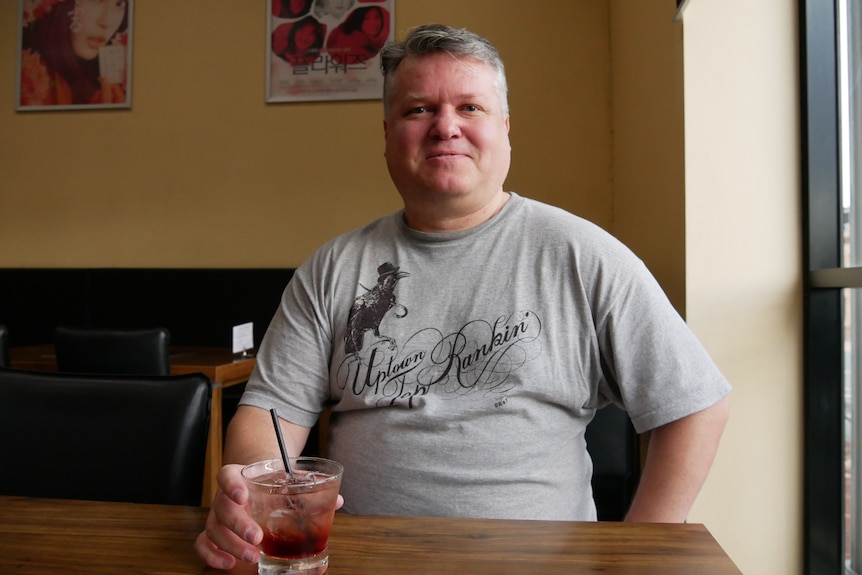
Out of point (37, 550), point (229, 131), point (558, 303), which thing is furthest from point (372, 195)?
point (37, 550)

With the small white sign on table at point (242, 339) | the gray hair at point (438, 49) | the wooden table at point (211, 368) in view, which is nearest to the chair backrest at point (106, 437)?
the gray hair at point (438, 49)

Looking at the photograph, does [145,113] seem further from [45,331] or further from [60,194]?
[45,331]

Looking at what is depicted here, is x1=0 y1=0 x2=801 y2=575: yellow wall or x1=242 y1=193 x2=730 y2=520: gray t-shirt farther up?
x1=0 y1=0 x2=801 y2=575: yellow wall

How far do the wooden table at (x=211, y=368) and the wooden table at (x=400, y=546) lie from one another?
5.02 feet

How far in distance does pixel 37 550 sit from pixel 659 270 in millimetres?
1917

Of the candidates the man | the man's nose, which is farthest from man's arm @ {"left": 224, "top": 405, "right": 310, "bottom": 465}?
the man's nose

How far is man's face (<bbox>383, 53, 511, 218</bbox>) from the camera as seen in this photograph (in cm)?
127

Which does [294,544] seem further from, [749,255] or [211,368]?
[211,368]

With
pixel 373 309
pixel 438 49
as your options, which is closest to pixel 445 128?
pixel 438 49

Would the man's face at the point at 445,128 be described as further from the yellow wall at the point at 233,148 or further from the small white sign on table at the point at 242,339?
the yellow wall at the point at 233,148

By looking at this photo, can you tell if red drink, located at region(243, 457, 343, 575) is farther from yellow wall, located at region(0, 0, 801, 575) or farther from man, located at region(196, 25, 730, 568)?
yellow wall, located at region(0, 0, 801, 575)

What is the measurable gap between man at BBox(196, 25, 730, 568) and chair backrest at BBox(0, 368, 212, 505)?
0.37ft

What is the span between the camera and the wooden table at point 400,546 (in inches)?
28.0

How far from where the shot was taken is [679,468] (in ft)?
3.72
